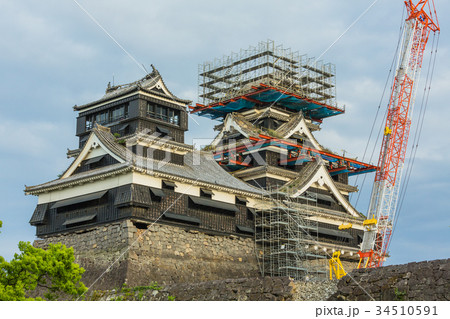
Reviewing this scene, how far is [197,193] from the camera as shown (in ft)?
178

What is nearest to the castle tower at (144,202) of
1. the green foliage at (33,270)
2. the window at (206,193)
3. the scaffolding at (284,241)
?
the window at (206,193)

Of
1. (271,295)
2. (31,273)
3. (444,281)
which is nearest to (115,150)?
(31,273)

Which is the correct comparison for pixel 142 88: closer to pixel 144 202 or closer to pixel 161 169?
pixel 161 169

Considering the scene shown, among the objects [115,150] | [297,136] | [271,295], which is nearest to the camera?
[271,295]

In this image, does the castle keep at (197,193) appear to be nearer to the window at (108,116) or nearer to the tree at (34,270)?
Result: the window at (108,116)

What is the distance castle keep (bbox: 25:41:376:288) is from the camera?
50.3m

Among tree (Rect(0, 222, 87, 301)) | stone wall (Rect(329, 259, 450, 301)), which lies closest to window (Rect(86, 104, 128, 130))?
tree (Rect(0, 222, 87, 301))

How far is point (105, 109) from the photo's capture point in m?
58.2

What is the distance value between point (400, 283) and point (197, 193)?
2485 cm

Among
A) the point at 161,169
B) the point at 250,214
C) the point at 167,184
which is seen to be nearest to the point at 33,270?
the point at 167,184

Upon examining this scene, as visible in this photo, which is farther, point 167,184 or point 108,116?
point 108,116

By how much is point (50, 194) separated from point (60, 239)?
4.09 meters

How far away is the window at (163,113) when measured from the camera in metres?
56.4

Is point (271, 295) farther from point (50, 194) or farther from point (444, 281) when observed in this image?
point (50, 194)
